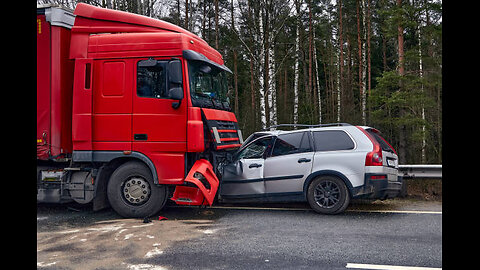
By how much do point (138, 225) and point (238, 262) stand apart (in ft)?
8.50

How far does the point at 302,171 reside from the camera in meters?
7.22

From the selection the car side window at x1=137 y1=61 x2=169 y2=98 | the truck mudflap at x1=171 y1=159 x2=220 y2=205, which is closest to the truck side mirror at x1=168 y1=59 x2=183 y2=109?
the car side window at x1=137 y1=61 x2=169 y2=98

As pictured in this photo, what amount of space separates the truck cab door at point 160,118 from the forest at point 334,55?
2.48m

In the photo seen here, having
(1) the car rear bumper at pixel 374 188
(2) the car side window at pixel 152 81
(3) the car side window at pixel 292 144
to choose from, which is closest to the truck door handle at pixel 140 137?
(2) the car side window at pixel 152 81

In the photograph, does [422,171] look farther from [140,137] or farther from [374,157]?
[140,137]

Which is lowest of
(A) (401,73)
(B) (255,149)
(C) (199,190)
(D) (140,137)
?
(C) (199,190)

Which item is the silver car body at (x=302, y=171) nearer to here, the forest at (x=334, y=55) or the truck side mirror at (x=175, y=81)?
the truck side mirror at (x=175, y=81)

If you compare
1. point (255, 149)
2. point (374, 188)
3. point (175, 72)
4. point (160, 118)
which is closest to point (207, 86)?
point (175, 72)

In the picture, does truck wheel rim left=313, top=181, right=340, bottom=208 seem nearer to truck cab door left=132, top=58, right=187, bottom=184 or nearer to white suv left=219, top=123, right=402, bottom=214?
white suv left=219, top=123, right=402, bottom=214

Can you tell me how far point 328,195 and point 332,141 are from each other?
104 cm

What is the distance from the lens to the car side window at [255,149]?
25.5ft
